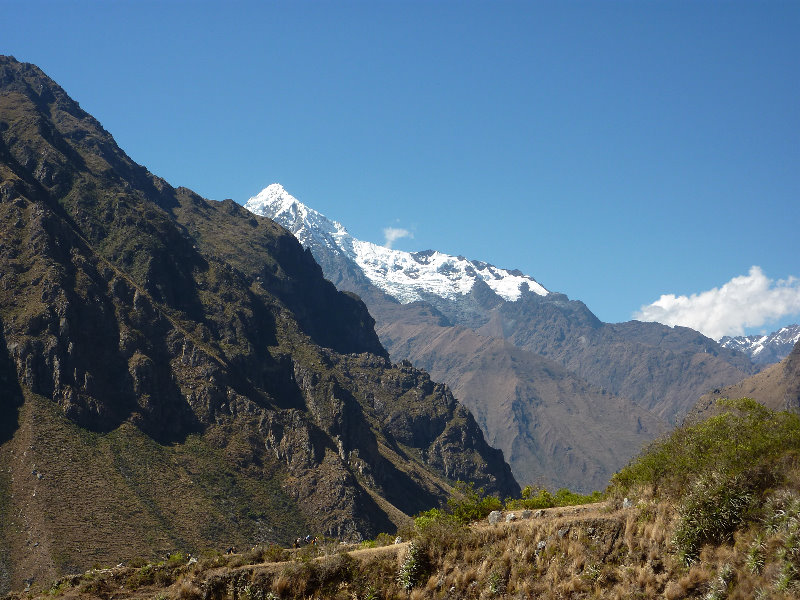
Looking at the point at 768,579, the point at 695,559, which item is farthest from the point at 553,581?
the point at 768,579

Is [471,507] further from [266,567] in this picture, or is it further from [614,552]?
[266,567]

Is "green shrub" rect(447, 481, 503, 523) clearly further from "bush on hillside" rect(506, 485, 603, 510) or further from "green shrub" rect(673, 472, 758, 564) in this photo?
"green shrub" rect(673, 472, 758, 564)

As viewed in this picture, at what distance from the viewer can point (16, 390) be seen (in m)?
163

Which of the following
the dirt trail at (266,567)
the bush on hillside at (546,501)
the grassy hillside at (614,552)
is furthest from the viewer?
the bush on hillside at (546,501)

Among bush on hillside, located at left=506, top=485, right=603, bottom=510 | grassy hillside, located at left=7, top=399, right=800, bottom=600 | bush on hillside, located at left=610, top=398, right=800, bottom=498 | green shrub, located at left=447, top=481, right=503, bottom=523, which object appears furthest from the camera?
bush on hillside, located at left=506, top=485, right=603, bottom=510

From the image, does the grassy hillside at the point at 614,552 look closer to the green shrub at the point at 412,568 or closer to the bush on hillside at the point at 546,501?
the green shrub at the point at 412,568

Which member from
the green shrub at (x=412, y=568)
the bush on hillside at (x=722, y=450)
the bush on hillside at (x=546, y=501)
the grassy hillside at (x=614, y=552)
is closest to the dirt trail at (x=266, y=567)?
the grassy hillside at (x=614, y=552)

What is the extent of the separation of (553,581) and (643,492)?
6.89 meters

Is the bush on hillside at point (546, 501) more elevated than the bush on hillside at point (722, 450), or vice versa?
the bush on hillside at point (722, 450)

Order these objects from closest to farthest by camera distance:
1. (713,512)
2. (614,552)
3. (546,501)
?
(713,512)
(614,552)
(546,501)

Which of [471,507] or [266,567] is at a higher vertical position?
[471,507]

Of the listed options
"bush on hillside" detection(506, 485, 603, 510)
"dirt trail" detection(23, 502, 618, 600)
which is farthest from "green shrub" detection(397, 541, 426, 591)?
"bush on hillside" detection(506, 485, 603, 510)

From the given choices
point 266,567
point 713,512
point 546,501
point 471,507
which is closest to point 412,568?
point 266,567

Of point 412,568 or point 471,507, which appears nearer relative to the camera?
point 412,568
